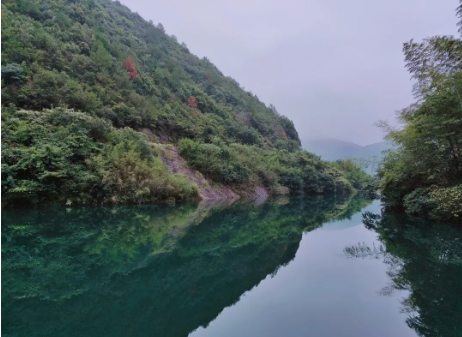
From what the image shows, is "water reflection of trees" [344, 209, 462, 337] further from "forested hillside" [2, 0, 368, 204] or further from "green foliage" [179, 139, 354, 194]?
"green foliage" [179, 139, 354, 194]

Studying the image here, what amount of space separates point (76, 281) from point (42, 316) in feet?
3.77

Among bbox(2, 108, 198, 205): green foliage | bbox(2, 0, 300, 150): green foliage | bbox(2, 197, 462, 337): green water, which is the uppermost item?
bbox(2, 0, 300, 150): green foliage

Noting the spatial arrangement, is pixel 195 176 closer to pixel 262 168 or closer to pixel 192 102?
pixel 262 168

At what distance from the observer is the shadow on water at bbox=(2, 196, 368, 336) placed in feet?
10.5

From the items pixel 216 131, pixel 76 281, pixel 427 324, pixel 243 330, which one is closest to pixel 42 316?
pixel 76 281

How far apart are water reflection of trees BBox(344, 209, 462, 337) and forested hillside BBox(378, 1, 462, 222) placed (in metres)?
1.57

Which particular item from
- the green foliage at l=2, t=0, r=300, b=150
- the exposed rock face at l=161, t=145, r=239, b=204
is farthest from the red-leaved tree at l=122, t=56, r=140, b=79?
the exposed rock face at l=161, t=145, r=239, b=204

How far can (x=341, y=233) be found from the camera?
1002cm

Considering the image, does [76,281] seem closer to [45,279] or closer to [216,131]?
[45,279]

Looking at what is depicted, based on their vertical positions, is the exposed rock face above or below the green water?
above

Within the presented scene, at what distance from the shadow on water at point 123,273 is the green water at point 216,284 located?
0.02 metres

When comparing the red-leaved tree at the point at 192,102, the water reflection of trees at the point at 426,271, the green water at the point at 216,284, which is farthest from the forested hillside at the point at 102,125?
the water reflection of trees at the point at 426,271

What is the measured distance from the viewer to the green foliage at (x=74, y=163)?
11.5 meters

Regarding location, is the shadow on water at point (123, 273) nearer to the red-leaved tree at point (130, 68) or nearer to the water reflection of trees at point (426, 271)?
the water reflection of trees at point (426, 271)
